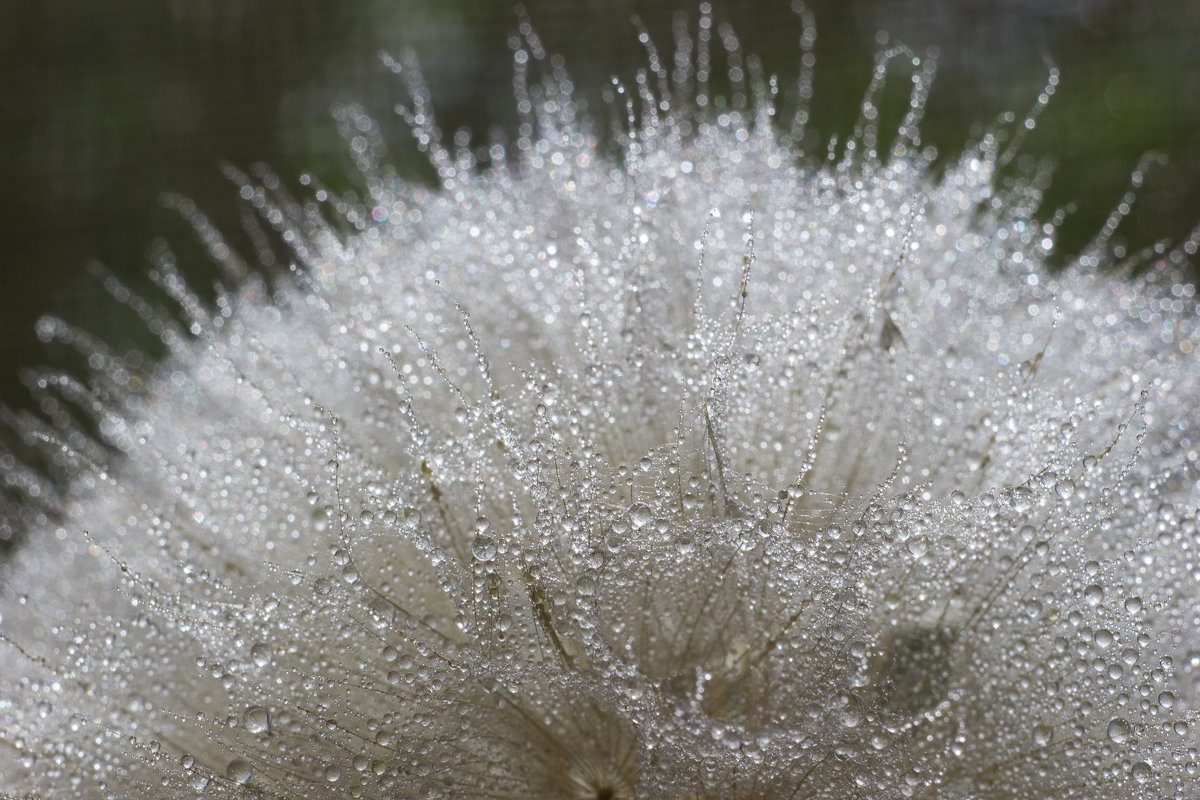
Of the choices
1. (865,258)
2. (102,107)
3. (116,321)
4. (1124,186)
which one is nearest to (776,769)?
(865,258)

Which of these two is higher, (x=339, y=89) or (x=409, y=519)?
(x=339, y=89)

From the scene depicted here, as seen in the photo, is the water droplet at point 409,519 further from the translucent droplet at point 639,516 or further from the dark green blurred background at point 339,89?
the dark green blurred background at point 339,89

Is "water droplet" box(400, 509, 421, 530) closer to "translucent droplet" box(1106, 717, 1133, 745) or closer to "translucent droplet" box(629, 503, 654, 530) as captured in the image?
"translucent droplet" box(629, 503, 654, 530)

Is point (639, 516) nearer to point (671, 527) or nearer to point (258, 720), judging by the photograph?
point (671, 527)

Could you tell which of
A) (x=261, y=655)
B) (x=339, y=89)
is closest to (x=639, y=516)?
(x=261, y=655)

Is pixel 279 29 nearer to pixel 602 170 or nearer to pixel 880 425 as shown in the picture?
pixel 602 170

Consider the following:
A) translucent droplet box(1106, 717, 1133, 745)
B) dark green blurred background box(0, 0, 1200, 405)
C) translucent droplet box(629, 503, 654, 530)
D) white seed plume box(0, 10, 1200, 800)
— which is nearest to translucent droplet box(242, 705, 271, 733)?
white seed plume box(0, 10, 1200, 800)
